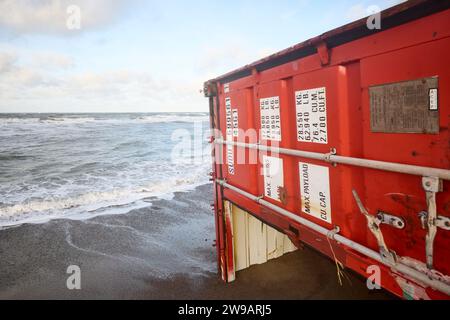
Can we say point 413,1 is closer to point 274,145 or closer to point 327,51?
point 327,51

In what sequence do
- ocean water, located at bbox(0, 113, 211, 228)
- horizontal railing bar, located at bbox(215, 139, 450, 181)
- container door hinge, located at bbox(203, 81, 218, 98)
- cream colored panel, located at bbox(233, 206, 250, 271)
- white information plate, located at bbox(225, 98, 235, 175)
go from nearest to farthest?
1. horizontal railing bar, located at bbox(215, 139, 450, 181)
2. white information plate, located at bbox(225, 98, 235, 175)
3. container door hinge, located at bbox(203, 81, 218, 98)
4. cream colored panel, located at bbox(233, 206, 250, 271)
5. ocean water, located at bbox(0, 113, 211, 228)

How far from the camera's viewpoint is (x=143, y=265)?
4934 millimetres

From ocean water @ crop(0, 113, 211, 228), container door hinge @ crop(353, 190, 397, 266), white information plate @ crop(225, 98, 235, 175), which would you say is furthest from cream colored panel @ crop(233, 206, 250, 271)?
ocean water @ crop(0, 113, 211, 228)

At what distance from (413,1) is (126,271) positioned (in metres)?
4.83

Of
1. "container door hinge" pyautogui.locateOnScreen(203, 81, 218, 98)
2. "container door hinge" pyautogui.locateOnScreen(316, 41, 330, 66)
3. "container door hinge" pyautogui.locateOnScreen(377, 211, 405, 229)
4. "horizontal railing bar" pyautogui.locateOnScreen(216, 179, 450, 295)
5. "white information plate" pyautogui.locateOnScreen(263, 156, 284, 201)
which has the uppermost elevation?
"container door hinge" pyautogui.locateOnScreen(203, 81, 218, 98)

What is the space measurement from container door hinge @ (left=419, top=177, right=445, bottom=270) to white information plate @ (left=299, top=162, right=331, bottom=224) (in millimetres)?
707

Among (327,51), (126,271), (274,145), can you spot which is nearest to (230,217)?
(274,145)

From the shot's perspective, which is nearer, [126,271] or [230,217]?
[230,217]

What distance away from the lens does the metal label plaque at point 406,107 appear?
1438 mm

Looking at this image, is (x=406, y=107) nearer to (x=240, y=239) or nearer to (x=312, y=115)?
(x=312, y=115)

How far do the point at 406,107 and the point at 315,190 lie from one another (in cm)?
89

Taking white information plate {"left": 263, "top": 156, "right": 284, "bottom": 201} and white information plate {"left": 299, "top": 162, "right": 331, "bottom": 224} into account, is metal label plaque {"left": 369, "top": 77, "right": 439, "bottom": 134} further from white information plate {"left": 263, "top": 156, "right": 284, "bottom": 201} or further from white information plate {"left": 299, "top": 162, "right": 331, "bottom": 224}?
white information plate {"left": 263, "top": 156, "right": 284, "bottom": 201}

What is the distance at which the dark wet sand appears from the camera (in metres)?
3.96

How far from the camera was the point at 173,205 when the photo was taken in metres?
8.35
